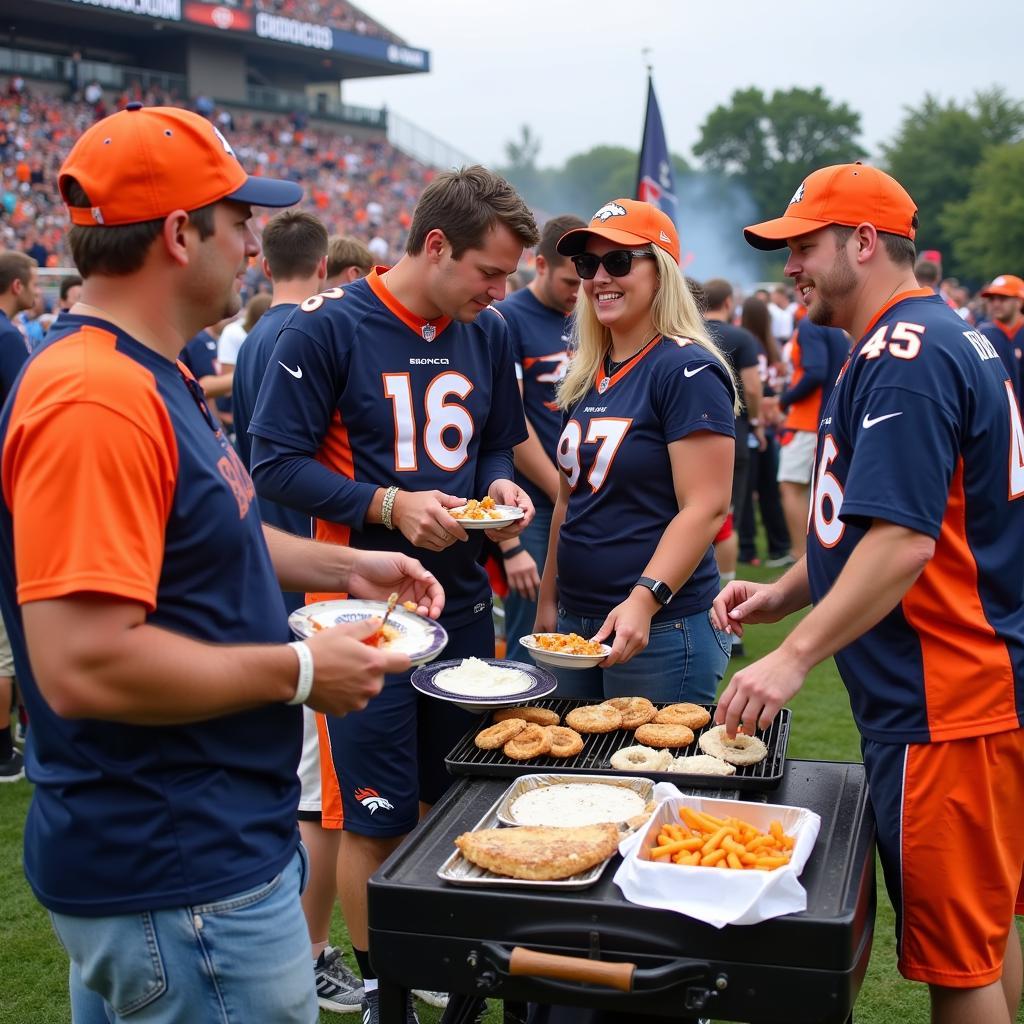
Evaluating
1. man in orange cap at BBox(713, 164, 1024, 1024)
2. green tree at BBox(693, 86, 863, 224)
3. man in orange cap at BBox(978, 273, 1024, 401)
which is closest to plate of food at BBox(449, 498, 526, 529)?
man in orange cap at BBox(713, 164, 1024, 1024)

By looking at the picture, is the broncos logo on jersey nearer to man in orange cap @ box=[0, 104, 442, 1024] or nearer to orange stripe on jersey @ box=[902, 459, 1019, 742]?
orange stripe on jersey @ box=[902, 459, 1019, 742]

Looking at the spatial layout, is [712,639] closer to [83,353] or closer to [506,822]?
[506,822]

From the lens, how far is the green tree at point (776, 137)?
81.6 m

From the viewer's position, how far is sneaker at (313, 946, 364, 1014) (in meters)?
3.98

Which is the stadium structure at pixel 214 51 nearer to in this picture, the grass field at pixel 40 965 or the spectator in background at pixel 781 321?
the spectator in background at pixel 781 321

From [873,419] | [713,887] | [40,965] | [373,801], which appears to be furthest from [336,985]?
[873,419]

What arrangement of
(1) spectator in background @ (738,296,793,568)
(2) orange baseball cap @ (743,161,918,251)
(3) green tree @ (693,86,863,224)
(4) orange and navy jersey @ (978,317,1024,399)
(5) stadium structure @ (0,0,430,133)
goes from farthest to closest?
1. (3) green tree @ (693,86,863,224)
2. (5) stadium structure @ (0,0,430,133)
3. (1) spectator in background @ (738,296,793,568)
4. (4) orange and navy jersey @ (978,317,1024,399)
5. (2) orange baseball cap @ (743,161,918,251)

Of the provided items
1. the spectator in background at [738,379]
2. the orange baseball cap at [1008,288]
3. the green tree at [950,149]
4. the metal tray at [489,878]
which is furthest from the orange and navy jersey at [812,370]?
the green tree at [950,149]

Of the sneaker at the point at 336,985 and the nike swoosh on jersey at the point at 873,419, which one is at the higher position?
the nike swoosh on jersey at the point at 873,419

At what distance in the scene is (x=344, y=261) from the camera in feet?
19.8

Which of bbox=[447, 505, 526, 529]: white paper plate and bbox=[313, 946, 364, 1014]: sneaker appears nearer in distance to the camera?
bbox=[447, 505, 526, 529]: white paper plate

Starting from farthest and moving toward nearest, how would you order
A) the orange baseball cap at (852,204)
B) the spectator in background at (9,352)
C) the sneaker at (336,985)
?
the spectator in background at (9,352) → the sneaker at (336,985) → the orange baseball cap at (852,204)

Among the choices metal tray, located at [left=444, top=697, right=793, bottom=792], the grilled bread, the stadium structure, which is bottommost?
metal tray, located at [left=444, top=697, right=793, bottom=792]

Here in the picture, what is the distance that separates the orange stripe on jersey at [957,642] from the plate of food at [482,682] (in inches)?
40.9
